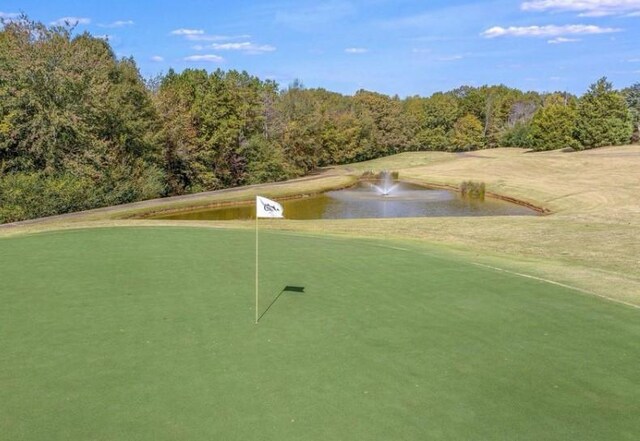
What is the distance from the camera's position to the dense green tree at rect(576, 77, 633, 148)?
209 feet

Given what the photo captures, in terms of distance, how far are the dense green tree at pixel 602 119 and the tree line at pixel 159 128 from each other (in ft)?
0.46

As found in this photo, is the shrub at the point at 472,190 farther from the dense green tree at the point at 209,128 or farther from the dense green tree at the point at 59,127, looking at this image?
the dense green tree at the point at 59,127

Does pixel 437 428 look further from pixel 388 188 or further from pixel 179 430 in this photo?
pixel 388 188

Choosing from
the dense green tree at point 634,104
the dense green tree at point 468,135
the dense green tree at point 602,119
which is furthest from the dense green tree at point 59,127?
the dense green tree at point 468,135

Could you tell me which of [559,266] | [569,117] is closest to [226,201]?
[559,266]

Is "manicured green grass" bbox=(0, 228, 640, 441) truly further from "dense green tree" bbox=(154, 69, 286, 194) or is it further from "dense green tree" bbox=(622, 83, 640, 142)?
"dense green tree" bbox=(622, 83, 640, 142)

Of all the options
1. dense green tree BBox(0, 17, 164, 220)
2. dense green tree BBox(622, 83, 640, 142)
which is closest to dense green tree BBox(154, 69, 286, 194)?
dense green tree BBox(0, 17, 164, 220)

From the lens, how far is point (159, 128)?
42.8m

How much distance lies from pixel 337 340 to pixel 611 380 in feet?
11.7

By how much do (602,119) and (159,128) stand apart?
4981cm

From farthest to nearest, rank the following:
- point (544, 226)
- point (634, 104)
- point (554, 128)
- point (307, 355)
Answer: point (634, 104)
point (554, 128)
point (544, 226)
point (307, 355)

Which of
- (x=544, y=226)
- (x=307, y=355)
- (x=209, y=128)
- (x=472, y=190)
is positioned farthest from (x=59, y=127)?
(x=472, y=190)

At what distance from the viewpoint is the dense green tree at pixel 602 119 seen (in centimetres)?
6356

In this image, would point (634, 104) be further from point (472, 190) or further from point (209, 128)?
point (209, 128)
